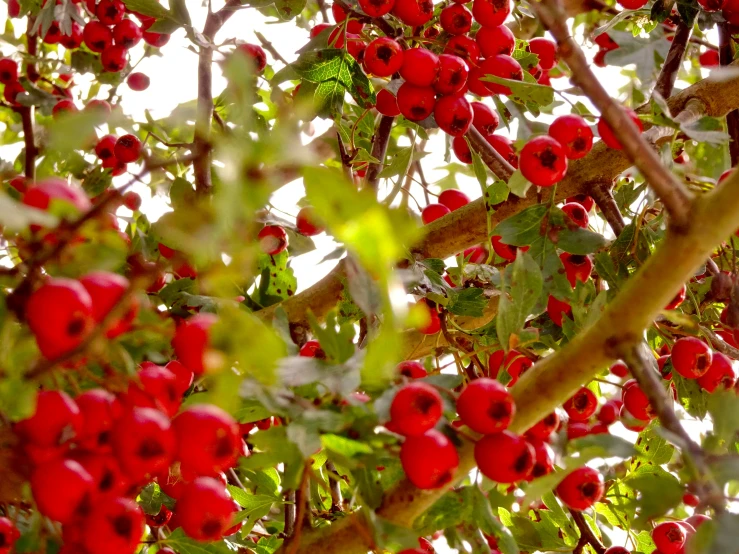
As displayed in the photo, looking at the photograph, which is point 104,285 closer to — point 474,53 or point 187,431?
point 187,431

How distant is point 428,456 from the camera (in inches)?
23.3

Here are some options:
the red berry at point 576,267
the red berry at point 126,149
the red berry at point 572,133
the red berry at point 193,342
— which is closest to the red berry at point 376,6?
the red berry at point 572,133

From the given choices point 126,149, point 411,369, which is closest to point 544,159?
point 411,369

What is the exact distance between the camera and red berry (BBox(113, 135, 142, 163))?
1.49m

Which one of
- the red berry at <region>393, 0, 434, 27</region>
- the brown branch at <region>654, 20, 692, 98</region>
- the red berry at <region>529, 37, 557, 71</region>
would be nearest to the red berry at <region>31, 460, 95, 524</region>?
the red berry at <region>393, 0, 434, 27</region>

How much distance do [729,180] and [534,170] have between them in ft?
0.95

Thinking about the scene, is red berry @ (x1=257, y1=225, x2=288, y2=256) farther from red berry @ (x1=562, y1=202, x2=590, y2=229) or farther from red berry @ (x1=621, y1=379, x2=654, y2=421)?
red berry @ (x1=621, y1=379, x2=654, y2=421)

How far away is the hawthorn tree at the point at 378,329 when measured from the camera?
474mm

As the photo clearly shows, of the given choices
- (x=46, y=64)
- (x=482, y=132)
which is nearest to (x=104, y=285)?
(x=482, y=132)

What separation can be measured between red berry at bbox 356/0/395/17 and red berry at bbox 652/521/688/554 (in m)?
0.91

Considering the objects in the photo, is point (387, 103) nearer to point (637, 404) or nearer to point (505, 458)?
point (637, 404)

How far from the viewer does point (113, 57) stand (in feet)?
5.64

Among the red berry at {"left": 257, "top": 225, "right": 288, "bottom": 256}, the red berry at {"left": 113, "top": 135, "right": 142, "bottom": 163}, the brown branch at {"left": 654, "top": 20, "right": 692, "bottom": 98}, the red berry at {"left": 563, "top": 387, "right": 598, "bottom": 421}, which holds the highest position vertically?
the red berry at {"left": 113, "top": 135, "right": 142, "bottom": 163}

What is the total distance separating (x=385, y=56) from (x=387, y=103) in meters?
0.12
